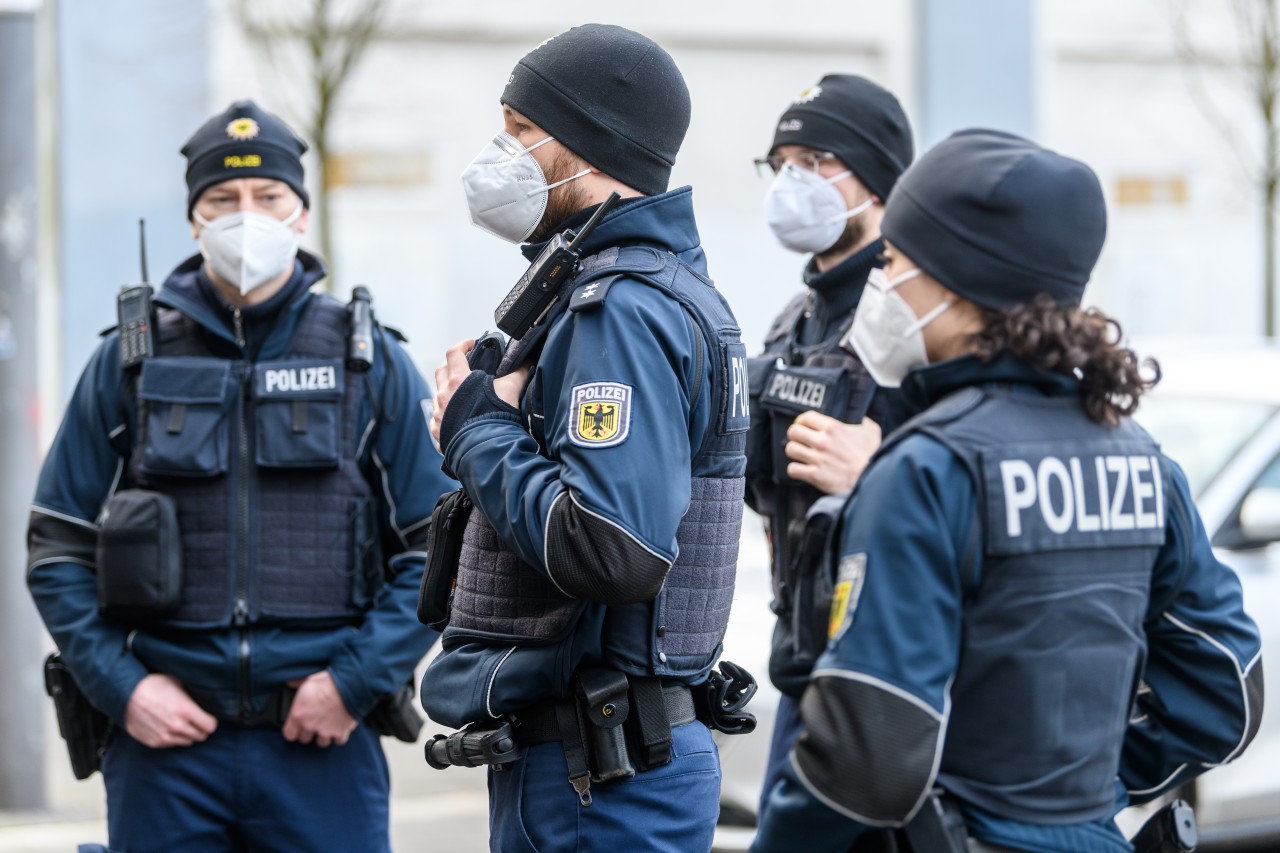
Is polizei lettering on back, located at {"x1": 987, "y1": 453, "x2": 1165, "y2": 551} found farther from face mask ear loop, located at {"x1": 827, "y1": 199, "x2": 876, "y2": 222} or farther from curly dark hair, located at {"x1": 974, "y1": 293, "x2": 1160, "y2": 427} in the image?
face mask ear loop, located at {"x1": 827, "y1": 199, "x2": 876, "y2": 222}

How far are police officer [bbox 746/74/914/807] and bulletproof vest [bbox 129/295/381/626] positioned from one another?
0.99m

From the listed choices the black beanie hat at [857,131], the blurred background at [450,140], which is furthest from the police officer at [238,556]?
the blurred background at [450,140]

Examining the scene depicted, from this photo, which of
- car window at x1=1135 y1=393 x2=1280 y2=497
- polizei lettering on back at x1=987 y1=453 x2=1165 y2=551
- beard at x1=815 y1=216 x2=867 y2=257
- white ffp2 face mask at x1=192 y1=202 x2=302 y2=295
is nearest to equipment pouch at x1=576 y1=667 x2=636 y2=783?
polizei lettering on back at x1=987 y1=453 x2=1165 y2=551

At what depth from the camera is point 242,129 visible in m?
3.52

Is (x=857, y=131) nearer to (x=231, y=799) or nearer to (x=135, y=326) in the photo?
(x=135, y=326)

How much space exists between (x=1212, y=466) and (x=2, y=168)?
423 centimetres

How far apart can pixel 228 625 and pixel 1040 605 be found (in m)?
1.88

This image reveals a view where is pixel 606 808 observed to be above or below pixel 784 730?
Answer: above

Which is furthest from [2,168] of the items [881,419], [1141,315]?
[1141,315]

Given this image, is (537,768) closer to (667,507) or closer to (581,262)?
(667,507)

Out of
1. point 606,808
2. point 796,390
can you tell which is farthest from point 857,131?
point 606,808

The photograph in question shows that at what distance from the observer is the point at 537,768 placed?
101 inches

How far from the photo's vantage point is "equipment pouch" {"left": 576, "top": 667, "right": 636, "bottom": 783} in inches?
97.9

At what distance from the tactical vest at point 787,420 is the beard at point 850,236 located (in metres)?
0.18
